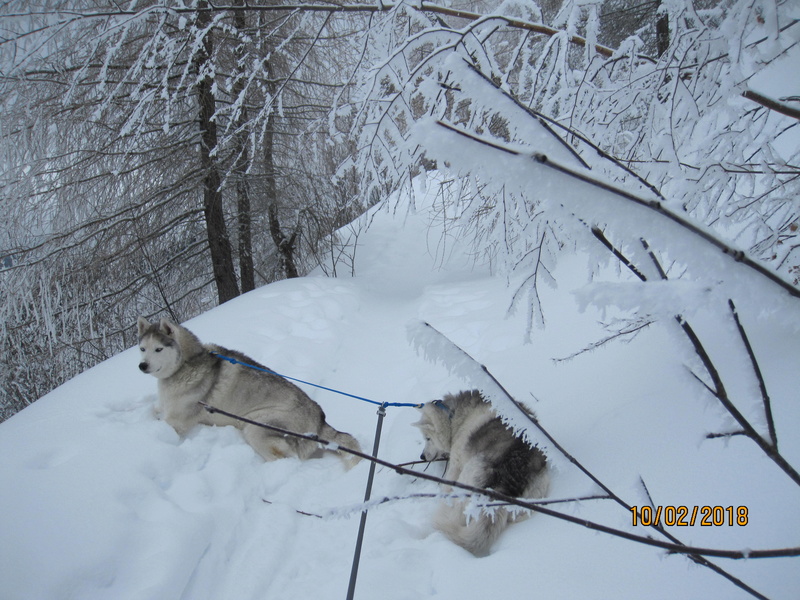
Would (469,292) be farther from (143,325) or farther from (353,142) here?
(143,325)

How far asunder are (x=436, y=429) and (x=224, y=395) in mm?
2044

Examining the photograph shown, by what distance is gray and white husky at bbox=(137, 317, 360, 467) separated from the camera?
3605 mm

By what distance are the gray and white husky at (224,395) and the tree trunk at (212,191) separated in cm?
410

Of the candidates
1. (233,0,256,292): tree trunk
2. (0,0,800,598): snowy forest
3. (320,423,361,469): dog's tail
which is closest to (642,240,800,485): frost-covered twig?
(0,0,800,598): snowy forest

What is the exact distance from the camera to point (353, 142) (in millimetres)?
6043

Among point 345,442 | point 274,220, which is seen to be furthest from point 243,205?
point 345,442

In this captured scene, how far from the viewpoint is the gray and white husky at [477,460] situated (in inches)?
89.3

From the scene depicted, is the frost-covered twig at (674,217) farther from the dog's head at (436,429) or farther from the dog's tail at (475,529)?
the dog's head at (436,429)

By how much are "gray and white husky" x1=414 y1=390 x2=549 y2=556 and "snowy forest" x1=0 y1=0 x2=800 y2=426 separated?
1104 mm

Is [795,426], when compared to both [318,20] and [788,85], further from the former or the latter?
[318,20]

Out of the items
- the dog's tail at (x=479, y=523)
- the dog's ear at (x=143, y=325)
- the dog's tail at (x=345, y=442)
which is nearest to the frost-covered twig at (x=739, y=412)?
the dog's tail at (x=479, y=523)

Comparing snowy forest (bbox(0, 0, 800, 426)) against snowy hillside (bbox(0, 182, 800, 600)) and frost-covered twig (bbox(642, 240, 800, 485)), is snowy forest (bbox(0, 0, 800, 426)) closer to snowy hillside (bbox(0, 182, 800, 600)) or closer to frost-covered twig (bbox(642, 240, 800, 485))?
frost-covered twig (bbox(642, 240, 800, 485))
